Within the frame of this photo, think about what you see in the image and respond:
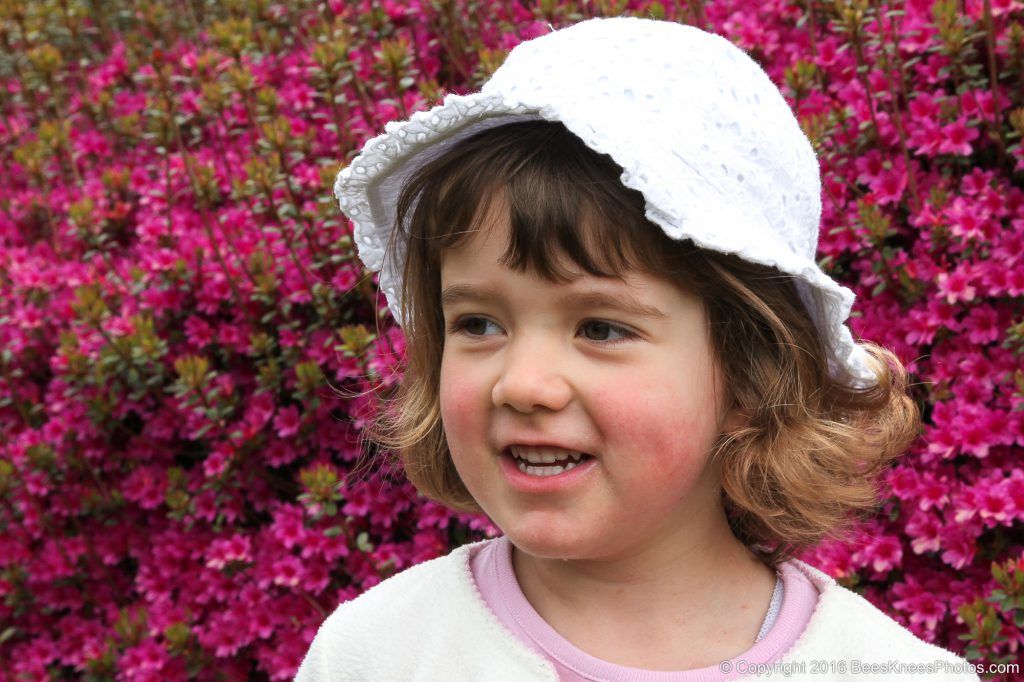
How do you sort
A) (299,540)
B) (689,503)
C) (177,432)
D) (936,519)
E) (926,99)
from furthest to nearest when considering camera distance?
(177,432)
(299,540)
(926,99)
(936,519)
(689,503)

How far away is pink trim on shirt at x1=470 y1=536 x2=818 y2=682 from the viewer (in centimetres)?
143

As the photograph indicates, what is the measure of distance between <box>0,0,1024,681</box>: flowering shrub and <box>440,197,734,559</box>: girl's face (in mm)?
946

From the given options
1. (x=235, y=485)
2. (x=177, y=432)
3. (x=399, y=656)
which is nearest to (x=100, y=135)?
(x=177, y=432)

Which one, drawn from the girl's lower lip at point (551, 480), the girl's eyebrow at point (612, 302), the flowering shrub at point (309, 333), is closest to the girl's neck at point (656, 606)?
the girl's lower lip at point (551, 480)

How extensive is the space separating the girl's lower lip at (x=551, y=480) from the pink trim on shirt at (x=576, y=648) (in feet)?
0.81

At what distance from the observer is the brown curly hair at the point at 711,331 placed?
135cm

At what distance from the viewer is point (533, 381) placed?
51.0 inches

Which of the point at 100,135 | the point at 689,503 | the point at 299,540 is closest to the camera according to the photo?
the point at 689,503

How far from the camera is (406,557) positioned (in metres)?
2.84

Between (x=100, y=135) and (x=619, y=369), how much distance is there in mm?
3460

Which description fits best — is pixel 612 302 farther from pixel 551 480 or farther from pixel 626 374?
pixel 551 480

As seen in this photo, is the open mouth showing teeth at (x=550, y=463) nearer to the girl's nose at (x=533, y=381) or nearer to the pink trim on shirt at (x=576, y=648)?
the girl's nose at (x=533, y=381)

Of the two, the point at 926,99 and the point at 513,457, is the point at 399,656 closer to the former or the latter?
the point at 513,457
